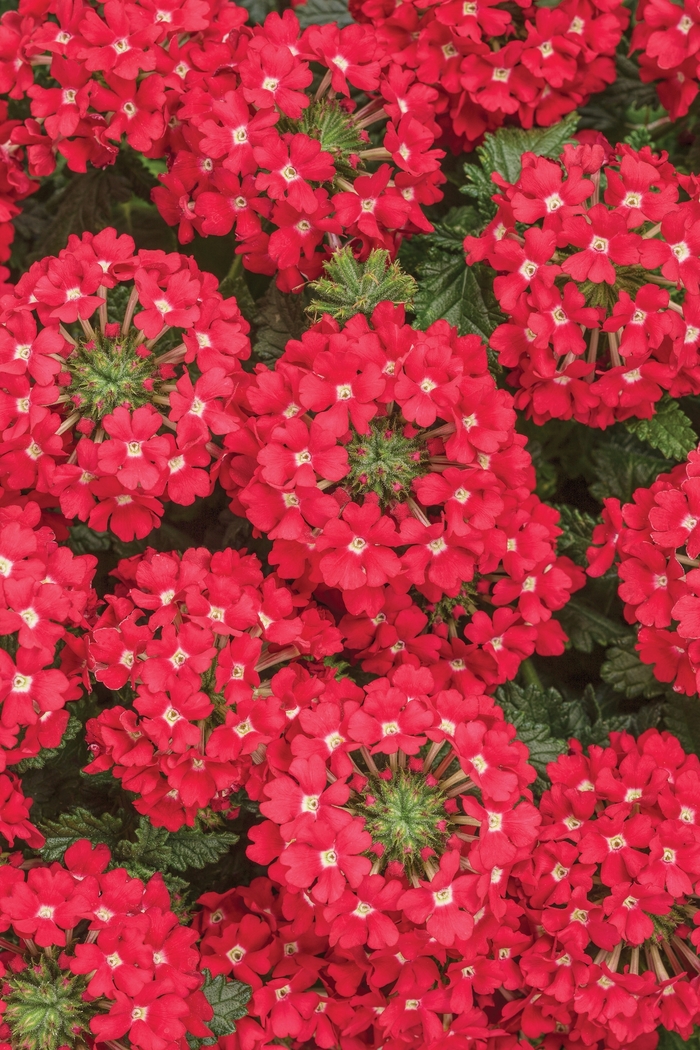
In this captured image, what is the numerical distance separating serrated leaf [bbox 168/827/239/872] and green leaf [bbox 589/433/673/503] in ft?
4.50

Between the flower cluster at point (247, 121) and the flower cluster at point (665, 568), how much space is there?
87 cm

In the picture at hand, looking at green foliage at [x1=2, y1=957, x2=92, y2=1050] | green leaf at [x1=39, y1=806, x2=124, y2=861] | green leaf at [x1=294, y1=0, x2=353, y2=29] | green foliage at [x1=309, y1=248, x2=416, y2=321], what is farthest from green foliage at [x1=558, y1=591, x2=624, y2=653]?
green leaf at [x1=294, y1=0, x2=353, y2=29]

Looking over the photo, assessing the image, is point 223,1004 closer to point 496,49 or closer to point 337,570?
point 337,570

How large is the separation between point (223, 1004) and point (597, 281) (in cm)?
180

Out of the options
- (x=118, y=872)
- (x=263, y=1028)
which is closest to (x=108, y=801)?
(x=118, y=872)

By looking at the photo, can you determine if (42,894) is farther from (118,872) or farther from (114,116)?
(114,116)

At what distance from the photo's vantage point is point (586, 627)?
2953 mm

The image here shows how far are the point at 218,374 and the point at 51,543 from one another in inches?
20.5

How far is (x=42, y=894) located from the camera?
7.02ft

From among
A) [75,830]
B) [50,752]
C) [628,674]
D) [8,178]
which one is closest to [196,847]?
[75,830]

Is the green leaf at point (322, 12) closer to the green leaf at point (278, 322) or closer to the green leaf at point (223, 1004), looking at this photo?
the green leaf at point (278, 322)

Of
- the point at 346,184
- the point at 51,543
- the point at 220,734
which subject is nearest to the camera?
the point at 220,734

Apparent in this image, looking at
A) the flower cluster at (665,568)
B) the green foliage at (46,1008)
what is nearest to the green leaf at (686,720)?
the flower cluster at (665,568)

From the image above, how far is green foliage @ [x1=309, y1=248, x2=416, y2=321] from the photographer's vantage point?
2.36 m
